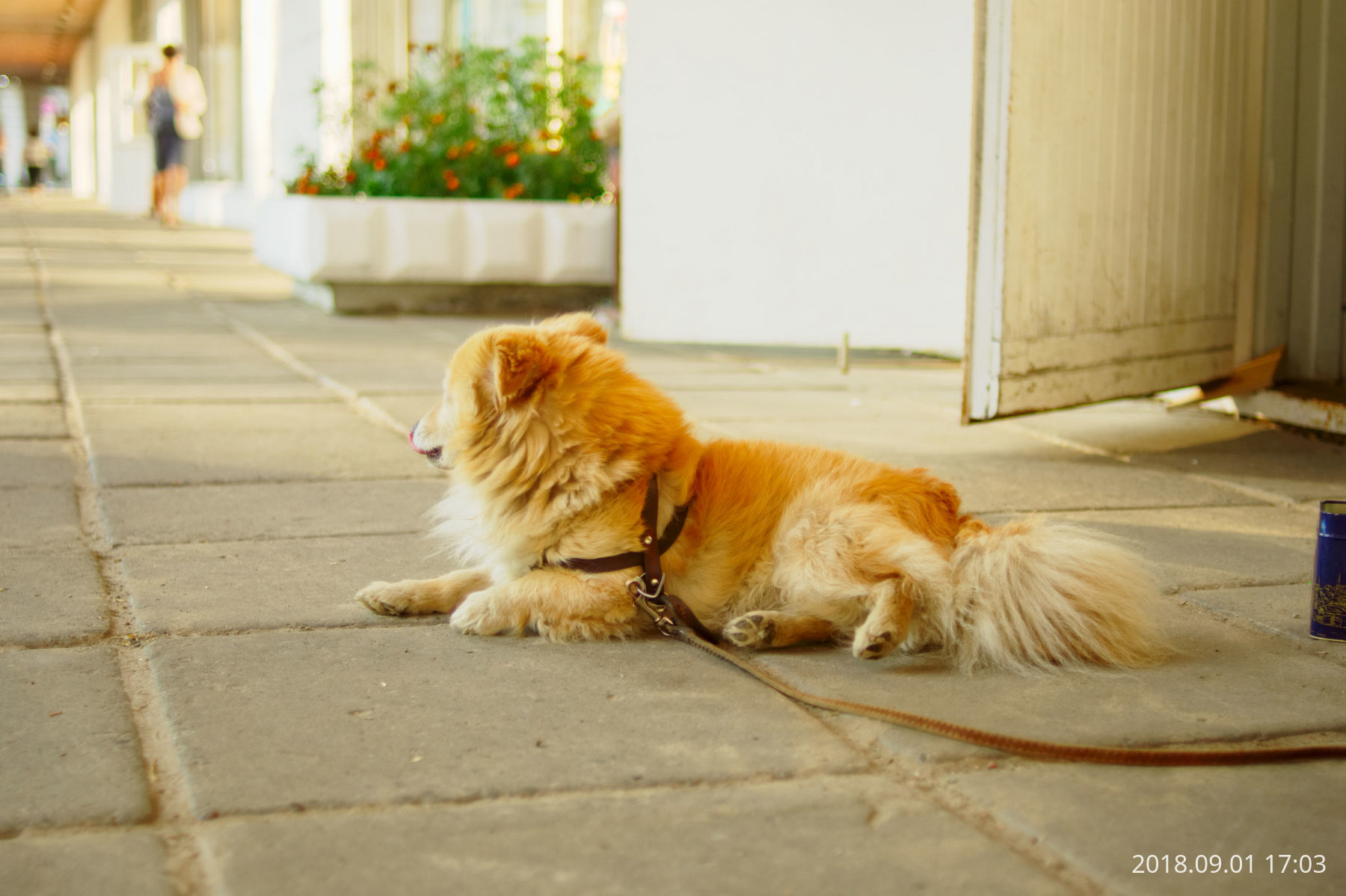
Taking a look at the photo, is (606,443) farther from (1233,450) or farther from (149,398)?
(149,398)

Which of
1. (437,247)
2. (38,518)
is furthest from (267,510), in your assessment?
(437,247)

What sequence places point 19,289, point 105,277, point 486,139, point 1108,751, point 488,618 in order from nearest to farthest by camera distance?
point 1108,751
point 488,618
point 486,139
point 19,289
point 105,277

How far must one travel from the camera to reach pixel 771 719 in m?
2.18

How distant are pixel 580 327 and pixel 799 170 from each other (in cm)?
461

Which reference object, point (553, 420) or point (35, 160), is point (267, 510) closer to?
point (553, 420)

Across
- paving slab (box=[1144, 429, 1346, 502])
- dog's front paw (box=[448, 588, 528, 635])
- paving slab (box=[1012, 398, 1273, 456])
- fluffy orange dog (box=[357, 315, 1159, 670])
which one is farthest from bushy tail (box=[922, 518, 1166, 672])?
paving slab (box=[1012, 398, 1273, 456])

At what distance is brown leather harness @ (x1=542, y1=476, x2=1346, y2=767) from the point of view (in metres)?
1.95

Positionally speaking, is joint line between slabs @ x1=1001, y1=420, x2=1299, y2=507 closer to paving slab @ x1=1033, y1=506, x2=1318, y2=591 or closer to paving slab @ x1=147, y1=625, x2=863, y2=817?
paving slab @ x1=1033, y1=506, x2=1318, y2=591

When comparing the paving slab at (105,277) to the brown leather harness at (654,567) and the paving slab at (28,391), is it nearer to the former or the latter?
the paving slab at (28,391)

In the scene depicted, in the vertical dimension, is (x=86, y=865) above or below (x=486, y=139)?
below

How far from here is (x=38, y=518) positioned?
356 centimetres

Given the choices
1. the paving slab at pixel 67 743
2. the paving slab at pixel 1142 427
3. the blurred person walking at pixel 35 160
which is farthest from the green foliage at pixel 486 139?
the blurred person walking at pixel 35 160

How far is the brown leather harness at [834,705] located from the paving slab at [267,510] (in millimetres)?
1095

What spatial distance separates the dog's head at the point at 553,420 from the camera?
2643 millimetres
